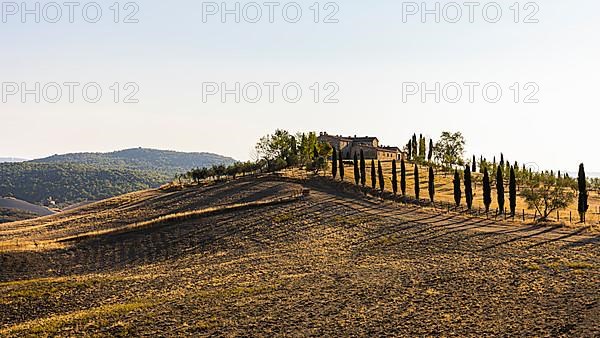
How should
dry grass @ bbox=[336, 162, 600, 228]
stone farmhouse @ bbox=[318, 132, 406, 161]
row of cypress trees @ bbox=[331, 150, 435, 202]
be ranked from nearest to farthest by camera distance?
dry grass @ bbox=[336, 162, 600, 228]
row of cypress trees @ bbox=[331, 150, 435, 202]
stone farmhouse @ bbox=[318, 132, 406, 161]

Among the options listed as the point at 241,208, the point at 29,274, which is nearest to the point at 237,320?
the point at 29,274

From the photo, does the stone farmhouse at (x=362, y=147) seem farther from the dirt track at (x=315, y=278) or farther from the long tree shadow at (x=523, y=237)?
the long tree shadow at (x=523, y=237)

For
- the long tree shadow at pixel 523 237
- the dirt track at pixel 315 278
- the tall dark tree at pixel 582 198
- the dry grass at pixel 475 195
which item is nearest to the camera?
the dirt track at pixel 315 278

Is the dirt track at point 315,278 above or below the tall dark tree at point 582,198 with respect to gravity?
below

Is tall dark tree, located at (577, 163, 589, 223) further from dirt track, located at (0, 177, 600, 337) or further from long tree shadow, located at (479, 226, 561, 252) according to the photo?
dirt track, located at (0, 177, 600, 337)

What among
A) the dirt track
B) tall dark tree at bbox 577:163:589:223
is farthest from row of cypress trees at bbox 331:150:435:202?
tall dark tree at bbox 577:163:589:223

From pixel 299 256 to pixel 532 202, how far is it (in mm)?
39707

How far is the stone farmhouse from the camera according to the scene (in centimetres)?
14150

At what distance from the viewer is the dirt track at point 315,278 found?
28.7 m

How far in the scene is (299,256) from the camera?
1879 inches

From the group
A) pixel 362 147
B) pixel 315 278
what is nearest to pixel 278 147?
pixel 362 147

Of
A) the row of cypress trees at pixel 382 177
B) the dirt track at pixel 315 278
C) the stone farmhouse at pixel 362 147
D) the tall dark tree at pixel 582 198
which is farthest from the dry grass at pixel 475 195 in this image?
the dirt track at pixel 315 278

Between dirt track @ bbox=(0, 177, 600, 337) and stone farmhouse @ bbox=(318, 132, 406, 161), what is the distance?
69.7 metres

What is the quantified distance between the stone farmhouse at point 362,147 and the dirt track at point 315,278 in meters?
69.7
